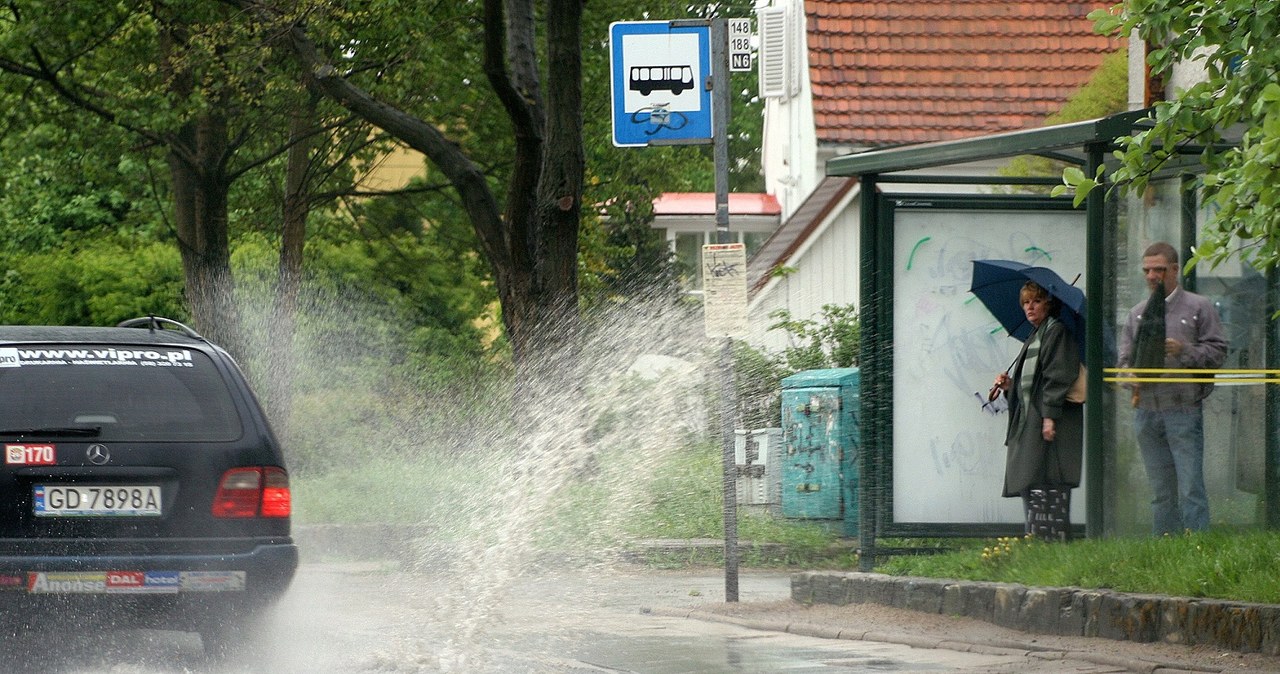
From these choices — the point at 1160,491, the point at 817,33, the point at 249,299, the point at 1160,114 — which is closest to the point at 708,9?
the point at 817,33

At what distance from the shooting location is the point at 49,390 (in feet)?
26.7

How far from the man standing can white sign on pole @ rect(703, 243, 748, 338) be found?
2.52 m

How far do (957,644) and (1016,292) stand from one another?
320cm

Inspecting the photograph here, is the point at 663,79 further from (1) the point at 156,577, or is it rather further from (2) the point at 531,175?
(1) the point at 156,577

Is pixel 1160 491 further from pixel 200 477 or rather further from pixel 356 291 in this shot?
pixel 356 291

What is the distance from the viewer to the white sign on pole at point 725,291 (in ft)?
38.2

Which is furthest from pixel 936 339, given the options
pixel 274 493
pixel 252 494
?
pixel 252 494

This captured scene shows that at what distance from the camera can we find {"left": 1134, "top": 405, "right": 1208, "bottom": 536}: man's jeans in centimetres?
1033

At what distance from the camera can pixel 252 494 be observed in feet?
27.2

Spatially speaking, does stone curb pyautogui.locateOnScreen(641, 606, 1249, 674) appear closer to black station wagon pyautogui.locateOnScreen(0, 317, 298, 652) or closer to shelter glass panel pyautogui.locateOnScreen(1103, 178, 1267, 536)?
shelter glass panel pyautogui.locateOnScreen(1103, 178, 1267, 536)

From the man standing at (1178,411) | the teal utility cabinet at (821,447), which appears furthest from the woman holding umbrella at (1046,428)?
the teal utility cabinet at (821,447)

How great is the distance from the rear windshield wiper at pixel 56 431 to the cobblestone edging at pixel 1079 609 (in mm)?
4758

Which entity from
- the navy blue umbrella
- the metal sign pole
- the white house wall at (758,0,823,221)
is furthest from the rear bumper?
the white house wall at (758,0,823,221)

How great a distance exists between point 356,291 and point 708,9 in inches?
342
